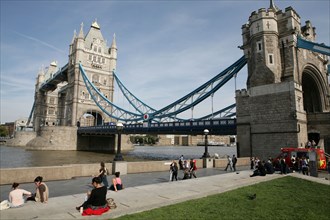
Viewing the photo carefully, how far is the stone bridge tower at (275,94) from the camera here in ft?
73.4

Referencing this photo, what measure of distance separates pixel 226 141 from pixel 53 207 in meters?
160

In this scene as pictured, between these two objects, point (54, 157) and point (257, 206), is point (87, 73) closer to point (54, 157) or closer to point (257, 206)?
point (54, 157)

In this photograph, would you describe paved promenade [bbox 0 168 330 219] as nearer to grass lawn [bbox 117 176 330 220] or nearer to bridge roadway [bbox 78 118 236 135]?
grass lawn [bbox 117 176 330 220]

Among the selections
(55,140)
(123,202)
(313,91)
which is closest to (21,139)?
(55,140)

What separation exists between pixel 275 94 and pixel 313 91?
9.34 m

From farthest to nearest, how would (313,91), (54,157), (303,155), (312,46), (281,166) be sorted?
(54,157) < (313,91) < (312,46) < (303,155) < (281,166)

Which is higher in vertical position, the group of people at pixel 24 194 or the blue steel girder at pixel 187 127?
the blue steel girder at pixel 187 127

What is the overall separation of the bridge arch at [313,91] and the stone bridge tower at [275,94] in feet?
6.32

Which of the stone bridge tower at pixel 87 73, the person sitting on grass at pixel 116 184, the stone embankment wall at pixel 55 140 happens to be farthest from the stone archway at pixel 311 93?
the stone bridge tower at pixel 87 73

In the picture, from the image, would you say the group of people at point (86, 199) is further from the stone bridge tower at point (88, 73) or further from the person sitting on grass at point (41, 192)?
the stone bridge tower at point (88, 73)

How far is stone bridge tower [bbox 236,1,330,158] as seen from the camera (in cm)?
2238

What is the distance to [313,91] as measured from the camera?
29156 millimetres

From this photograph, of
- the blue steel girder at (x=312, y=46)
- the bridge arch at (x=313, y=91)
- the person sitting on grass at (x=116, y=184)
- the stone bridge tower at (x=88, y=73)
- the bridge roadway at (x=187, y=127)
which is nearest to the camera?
the person sitting on grass at (x=116, y=184)

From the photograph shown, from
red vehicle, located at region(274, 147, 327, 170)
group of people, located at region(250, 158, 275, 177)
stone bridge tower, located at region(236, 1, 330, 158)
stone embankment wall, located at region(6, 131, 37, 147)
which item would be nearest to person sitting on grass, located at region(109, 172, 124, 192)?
group of people, located at region(250, 158, 275, 177)
